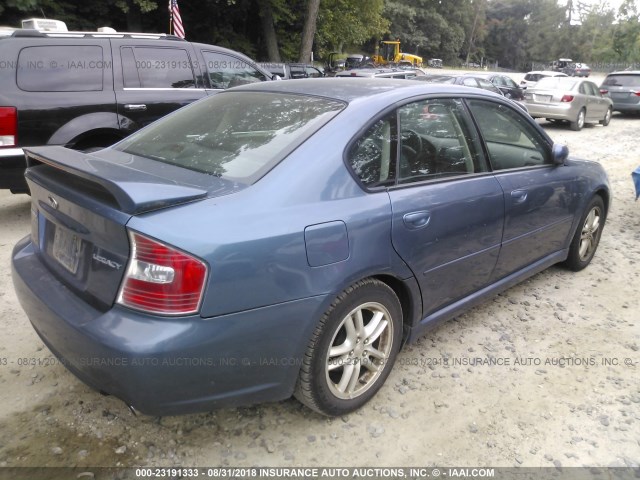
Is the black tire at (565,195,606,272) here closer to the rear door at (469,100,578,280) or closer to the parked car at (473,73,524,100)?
the rear door at (469,100,578,280)

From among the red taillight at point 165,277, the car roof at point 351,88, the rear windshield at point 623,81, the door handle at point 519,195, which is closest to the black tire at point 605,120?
the rear windshield at point 623,81

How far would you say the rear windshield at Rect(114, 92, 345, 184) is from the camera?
2.31m

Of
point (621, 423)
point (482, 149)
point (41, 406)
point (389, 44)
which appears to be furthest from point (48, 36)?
point (389, 44)

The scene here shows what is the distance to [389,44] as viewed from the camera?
4959 cm

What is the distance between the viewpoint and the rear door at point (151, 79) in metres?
5.35

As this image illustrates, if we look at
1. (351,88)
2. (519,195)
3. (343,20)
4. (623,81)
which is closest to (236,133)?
(351,88)

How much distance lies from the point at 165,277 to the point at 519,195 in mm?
2428

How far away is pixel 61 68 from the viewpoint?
4961mm

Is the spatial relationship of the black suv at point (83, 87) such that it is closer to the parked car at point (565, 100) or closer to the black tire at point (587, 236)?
the black tire at point (587, 236)

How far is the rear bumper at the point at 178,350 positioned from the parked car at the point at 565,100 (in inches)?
540

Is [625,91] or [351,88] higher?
[351,88]

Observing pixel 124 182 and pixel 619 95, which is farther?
pixel 619 95

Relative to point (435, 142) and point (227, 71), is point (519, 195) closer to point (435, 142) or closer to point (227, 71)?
point (435, 142)

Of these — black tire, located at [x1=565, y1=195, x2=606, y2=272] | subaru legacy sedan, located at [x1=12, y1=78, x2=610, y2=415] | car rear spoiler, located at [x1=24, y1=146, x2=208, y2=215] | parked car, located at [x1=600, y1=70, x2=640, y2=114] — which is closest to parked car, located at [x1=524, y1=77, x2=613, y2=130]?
parked car, located at [x1=600, y1=70, x2=640, y2=114]
